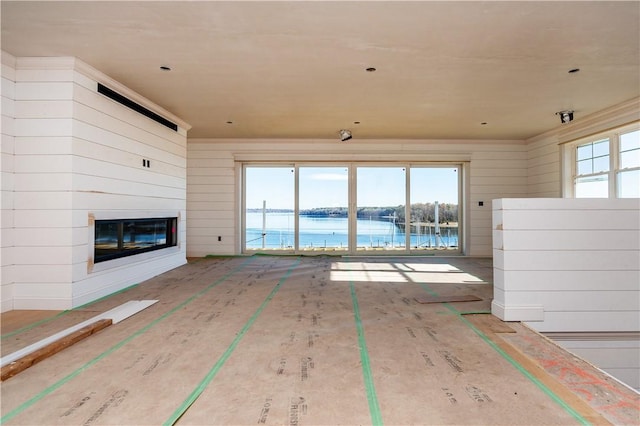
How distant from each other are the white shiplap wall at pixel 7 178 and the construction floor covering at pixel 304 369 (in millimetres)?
345

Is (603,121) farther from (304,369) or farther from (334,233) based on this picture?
(304,369)

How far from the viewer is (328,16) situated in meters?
2.87

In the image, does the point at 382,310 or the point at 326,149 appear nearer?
the point at 382,310

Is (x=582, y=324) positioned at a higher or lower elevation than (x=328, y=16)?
lower

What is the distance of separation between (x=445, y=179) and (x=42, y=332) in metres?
7.89

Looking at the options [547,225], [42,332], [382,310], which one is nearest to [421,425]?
[382,310]

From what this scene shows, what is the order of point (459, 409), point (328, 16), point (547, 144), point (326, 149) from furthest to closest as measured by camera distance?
point (326, 149) → point (547, 144) → point (328, 16) → point (459, 409)

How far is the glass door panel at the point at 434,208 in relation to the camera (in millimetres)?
8102

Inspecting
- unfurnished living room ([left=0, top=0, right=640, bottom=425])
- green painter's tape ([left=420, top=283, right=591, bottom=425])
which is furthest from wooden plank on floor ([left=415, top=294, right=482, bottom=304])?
green painter's tape ([left=420, top=283, right=591, bottom=425])

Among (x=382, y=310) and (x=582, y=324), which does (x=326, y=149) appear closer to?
(x=382, y=310)

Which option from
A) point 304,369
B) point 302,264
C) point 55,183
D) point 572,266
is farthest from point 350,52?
point 302,264

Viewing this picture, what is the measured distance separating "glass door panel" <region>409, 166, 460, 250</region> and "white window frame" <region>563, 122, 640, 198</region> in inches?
87.2

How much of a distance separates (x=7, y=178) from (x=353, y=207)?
241 inches

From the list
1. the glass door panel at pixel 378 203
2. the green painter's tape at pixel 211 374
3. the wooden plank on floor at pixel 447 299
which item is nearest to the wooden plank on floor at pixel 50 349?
the green painter's tape at pixel 211 374
